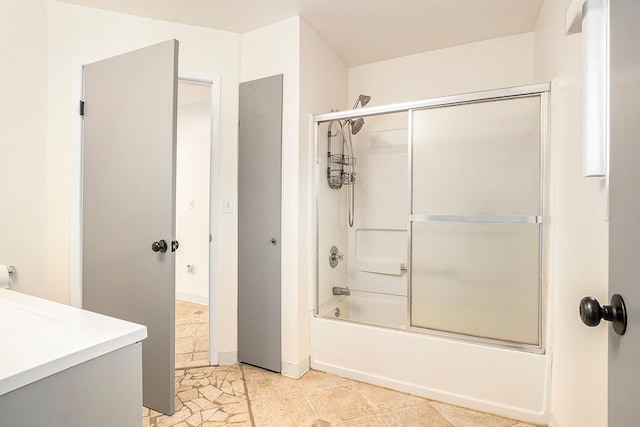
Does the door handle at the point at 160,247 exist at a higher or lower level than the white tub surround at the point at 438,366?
higher

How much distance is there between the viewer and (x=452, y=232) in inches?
79.4

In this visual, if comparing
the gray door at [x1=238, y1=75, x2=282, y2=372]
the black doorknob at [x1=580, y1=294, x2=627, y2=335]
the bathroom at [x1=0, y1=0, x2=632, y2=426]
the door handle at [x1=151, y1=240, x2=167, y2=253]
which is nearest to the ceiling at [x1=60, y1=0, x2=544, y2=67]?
the bathroom at [x1=0, y1=0, x2=632, y2=426]

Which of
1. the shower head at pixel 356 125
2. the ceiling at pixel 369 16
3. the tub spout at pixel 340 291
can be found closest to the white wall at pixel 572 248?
the ceiling at pixel 369 16

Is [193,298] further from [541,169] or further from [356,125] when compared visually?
[541,169]

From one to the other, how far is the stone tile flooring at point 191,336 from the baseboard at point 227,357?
0.37ft

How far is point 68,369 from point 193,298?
141 inches

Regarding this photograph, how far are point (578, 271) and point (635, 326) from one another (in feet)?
3.52

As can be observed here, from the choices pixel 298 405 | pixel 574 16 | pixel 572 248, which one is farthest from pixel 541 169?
pixel 298 405

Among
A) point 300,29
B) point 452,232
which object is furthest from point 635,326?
point 300,29

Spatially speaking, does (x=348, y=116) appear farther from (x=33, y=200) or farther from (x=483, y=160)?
(x=33, y=200)

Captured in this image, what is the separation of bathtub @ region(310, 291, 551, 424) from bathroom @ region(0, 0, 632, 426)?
9cm

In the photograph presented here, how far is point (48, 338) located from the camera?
804 millimetres

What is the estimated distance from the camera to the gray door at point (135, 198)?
1824 mm

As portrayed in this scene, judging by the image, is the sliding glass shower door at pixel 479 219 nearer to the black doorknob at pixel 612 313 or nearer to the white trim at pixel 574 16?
the white trim at pixel 574 16
